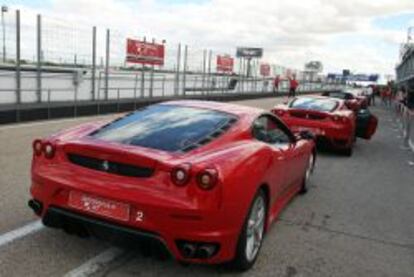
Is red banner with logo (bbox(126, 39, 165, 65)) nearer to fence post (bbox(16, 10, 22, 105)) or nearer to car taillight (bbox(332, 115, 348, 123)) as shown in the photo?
fence post (bbox(16, 10, 22, 105))

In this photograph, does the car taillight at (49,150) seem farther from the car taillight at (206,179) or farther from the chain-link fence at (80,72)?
the chain-link fence at (80,72)

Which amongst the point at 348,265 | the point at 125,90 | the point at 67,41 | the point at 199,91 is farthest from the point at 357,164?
the point at 199,91

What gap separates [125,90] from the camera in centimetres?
2252

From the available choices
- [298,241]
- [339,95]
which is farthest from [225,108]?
[339,95]

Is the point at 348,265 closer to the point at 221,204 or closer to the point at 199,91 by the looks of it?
the point at 221,204

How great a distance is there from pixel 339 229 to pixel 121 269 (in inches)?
105

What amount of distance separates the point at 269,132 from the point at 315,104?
22.3 feet

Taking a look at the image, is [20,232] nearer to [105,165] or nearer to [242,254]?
[105,165]

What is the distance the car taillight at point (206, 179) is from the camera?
3.84m

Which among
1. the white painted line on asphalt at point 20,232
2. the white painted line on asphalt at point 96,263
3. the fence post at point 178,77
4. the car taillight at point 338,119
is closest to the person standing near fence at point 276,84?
the fence post at point 178,77

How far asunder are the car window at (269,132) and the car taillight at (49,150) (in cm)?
181

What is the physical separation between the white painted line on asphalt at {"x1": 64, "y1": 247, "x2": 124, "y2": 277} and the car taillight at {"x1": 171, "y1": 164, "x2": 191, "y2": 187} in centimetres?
98

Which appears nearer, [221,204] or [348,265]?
[221,204]

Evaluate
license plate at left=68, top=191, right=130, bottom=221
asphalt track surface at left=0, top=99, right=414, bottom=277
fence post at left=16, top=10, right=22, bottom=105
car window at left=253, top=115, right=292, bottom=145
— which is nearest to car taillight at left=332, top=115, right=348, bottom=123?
asphalt track surface at left=0, top=99, right=414, bottom=277
